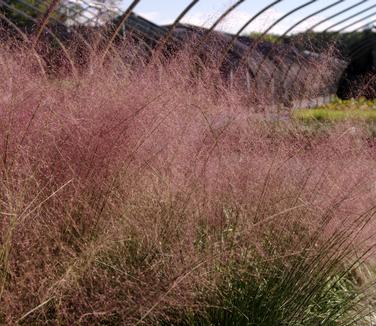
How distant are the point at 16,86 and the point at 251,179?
101 centimetres

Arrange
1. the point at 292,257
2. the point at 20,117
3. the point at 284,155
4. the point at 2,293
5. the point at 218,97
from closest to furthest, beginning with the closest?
1. the point at 2,293
2. the point at 292,257
3. the point at 20,117
4. the point at 284,155
5. the point at 218,97

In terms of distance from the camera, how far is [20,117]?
2361 millimetres

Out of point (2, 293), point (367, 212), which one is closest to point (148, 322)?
point (2, 293)

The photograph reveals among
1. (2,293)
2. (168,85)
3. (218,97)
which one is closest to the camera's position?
(2,293)

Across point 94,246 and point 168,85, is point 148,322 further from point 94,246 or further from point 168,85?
point 168,85

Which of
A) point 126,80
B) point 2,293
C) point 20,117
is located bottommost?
point 2,293

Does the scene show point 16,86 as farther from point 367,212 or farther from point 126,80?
point 367,212

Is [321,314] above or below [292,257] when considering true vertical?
below

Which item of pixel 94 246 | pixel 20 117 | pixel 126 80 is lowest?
pixel 94 246

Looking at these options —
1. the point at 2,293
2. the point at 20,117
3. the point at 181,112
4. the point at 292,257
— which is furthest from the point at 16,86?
the point at 292,257

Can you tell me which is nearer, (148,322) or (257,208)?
(148,322)

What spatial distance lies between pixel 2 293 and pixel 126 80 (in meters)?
1.57

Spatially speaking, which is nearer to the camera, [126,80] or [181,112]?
[181,112]

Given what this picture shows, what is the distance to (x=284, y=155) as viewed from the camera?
2.54 m
